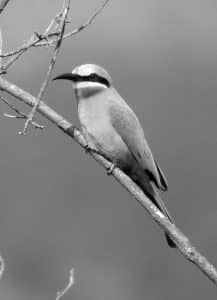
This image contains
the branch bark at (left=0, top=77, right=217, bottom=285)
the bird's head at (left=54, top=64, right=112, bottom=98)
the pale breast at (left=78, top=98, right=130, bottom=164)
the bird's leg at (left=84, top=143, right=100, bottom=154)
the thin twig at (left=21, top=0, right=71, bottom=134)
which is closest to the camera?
the thin twig at (left=21, top=0, right=71, bottom=134)

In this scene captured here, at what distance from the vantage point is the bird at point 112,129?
5.23m

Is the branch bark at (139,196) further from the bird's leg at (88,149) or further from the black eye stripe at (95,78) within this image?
the black eye stripe at (95,78)

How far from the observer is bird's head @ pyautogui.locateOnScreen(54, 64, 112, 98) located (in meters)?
5.34

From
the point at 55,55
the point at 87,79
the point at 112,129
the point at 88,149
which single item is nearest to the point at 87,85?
the point at 87,79

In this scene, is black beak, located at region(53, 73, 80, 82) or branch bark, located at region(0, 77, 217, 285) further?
black beak, located at region(53, 73, 80, 82)

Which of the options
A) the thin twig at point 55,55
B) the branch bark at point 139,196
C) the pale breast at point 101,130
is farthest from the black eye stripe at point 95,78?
the thin twig at point 55,55

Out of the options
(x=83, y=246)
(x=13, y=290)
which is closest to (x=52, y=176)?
(x=83, y=246)

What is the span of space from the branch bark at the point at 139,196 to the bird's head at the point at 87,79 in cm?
47

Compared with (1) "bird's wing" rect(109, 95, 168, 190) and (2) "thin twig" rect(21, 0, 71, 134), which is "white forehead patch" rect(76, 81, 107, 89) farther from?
(2) "thin twig" rect(21, 0, 71, 134)

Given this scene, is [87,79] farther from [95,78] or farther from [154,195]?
[154,195]

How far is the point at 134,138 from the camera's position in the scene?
5.36 m

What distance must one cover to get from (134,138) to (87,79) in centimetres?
36

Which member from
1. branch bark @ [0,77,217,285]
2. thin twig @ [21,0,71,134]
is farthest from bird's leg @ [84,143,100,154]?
thin twig @ [21,0,71,134]

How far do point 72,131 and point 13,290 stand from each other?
27.0ft
